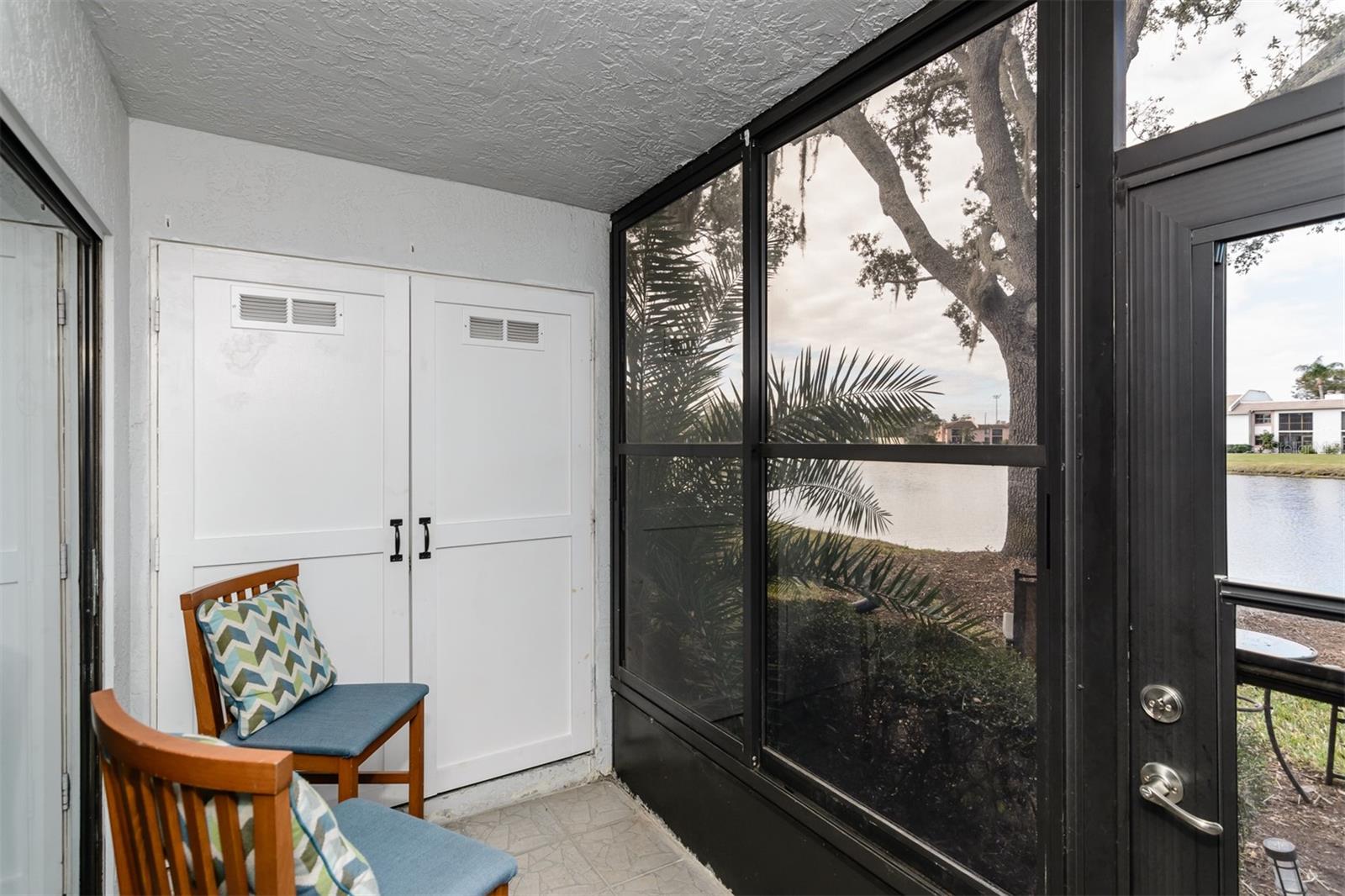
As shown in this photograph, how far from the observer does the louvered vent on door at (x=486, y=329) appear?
2.76m

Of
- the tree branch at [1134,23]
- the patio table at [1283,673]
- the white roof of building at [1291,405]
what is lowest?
the patio table at [1283,673]

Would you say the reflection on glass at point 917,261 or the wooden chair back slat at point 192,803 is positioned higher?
the reflection on glass at point 917,261

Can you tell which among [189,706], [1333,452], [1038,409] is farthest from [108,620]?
[1333,452]

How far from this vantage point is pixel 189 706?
2.23 m

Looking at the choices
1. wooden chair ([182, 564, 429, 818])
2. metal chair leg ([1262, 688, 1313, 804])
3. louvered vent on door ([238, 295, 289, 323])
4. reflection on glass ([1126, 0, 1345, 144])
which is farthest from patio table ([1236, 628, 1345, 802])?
louvered vent on door ([238, 295, 289, 323])

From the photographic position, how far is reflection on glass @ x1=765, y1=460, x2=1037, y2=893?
145cm

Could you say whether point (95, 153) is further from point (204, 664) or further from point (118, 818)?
point (118, 818)

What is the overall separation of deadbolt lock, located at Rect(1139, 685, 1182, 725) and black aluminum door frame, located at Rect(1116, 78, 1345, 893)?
0.04 feet

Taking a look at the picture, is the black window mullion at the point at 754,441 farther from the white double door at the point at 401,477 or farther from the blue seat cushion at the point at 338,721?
the blue seat cushion at the point at 338,721

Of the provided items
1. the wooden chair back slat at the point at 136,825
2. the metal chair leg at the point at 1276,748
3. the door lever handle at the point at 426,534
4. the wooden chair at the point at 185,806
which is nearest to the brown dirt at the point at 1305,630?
the metal chair leg at the point at 1276,748

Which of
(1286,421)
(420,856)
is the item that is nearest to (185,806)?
(420,856)

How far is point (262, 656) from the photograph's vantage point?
6.58 ft

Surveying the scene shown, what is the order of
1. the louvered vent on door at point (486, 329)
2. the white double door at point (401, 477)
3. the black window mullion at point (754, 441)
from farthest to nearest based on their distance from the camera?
the louvered vent on door at point (486, 329), the white double door at point (401, 477), the black window mullion at point (754, 441)

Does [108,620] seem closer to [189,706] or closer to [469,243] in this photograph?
[189,706]
